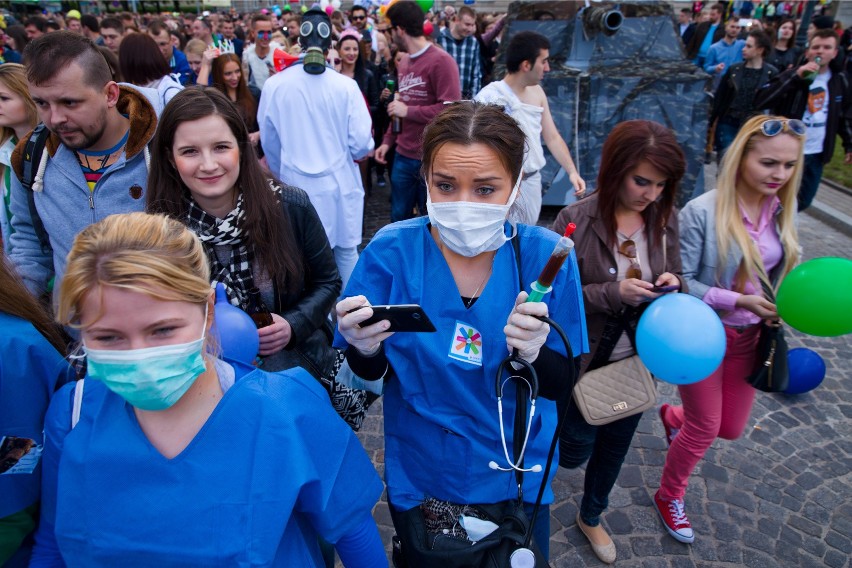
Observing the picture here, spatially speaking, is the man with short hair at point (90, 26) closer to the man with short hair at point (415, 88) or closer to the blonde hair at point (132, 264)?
the man with short hair at point (415, 88)

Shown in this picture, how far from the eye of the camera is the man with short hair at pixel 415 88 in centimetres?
518

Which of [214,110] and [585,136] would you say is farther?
[585,136]

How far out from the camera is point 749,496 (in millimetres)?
3076

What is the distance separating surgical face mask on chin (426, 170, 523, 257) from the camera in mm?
1699

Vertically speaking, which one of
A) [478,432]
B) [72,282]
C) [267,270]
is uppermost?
[72,282]

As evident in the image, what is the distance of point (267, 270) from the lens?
2184 millimetres

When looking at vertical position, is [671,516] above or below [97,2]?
below

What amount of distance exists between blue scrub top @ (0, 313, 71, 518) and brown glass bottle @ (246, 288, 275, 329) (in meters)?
0.72

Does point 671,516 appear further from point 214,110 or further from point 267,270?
point 214,110

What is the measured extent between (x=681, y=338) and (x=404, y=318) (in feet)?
4.06

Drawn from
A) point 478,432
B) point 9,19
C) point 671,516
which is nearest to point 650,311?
point 478,432

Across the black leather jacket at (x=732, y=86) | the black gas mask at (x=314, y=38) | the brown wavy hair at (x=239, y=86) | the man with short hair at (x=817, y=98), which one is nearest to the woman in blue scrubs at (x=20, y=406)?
the black gas mask at (x=314, y=38)

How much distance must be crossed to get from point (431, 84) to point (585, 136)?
221cm

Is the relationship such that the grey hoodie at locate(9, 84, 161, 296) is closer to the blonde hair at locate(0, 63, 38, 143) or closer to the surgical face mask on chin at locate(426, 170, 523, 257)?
the blonde hair at locate(0, 63, 38, 143)
